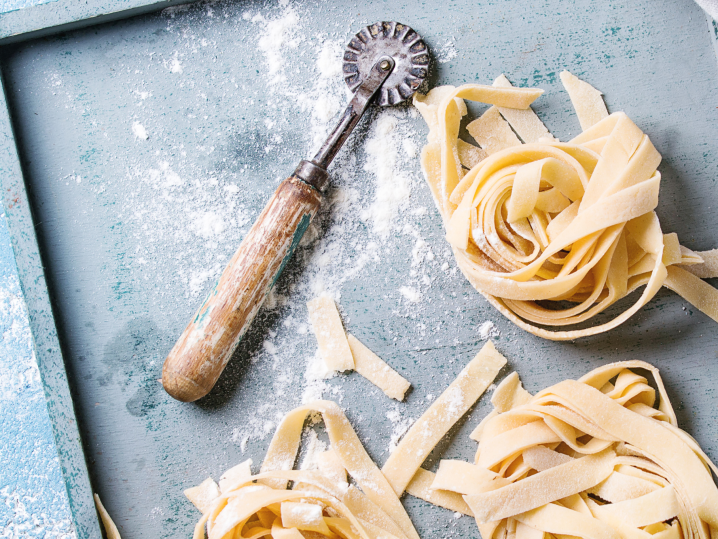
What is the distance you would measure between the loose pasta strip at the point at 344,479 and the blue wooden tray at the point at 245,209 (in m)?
0.04

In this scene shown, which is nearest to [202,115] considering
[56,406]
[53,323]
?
[53,323]

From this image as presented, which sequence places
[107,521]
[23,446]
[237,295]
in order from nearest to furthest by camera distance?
[237,295]
[107,521]
[23,446]

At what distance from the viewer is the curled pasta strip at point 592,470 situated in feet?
3.44

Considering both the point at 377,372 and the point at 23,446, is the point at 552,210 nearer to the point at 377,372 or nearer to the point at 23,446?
the point at 377,372

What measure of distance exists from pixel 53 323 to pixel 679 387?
1462 mm

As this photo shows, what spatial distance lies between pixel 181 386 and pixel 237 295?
0.75 feet

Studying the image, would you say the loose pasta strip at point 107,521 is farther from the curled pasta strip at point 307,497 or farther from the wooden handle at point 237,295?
the wooden handle at point 237,295

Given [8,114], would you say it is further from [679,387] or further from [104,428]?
[679,387]

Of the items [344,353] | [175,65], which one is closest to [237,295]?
[344,353]

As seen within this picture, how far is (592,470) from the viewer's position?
43.7 inches

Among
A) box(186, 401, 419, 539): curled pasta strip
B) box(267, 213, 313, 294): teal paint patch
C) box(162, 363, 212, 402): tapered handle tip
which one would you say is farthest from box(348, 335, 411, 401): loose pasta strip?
box(162, 363, 212, 402): tapered handle tip

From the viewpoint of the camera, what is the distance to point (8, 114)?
1262 mm

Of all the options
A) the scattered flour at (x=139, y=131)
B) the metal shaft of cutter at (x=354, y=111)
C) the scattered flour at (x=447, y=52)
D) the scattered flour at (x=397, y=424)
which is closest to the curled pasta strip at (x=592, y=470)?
the scattered flour at (x=397, y=424)

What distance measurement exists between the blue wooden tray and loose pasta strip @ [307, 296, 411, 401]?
0.09 feet
